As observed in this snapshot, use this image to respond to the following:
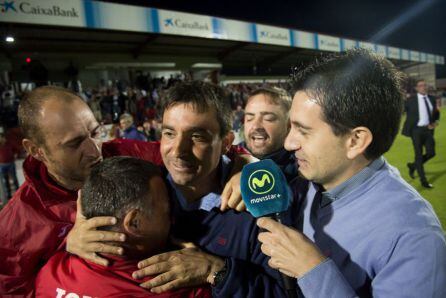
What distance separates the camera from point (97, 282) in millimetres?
1041

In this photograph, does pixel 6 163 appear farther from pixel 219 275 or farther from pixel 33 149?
pixel 219 275

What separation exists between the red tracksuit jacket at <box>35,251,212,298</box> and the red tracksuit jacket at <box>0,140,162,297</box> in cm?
37

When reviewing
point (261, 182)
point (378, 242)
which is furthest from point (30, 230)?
point (378, 242)

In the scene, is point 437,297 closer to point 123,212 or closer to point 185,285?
point 185,285

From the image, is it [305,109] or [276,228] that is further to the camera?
[305,109]

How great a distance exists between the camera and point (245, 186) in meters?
1.10

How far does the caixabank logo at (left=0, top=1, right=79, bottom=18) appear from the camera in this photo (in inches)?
299

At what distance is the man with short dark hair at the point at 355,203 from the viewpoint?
936mm

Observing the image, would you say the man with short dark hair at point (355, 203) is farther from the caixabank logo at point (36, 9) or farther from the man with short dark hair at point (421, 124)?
the caixabank logo at point (36, 9)

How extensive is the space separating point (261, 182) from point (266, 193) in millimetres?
47

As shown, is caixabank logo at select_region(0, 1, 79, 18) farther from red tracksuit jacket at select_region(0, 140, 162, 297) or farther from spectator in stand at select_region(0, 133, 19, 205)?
red tracksuit jacket at select_region(0, 140, 162, 297)

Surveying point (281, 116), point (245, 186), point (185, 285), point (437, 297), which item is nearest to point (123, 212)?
point (185, 285)

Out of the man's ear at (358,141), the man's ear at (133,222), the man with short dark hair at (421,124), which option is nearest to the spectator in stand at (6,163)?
the man's ear at (133,222)

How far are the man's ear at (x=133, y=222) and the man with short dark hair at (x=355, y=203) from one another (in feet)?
1.32
